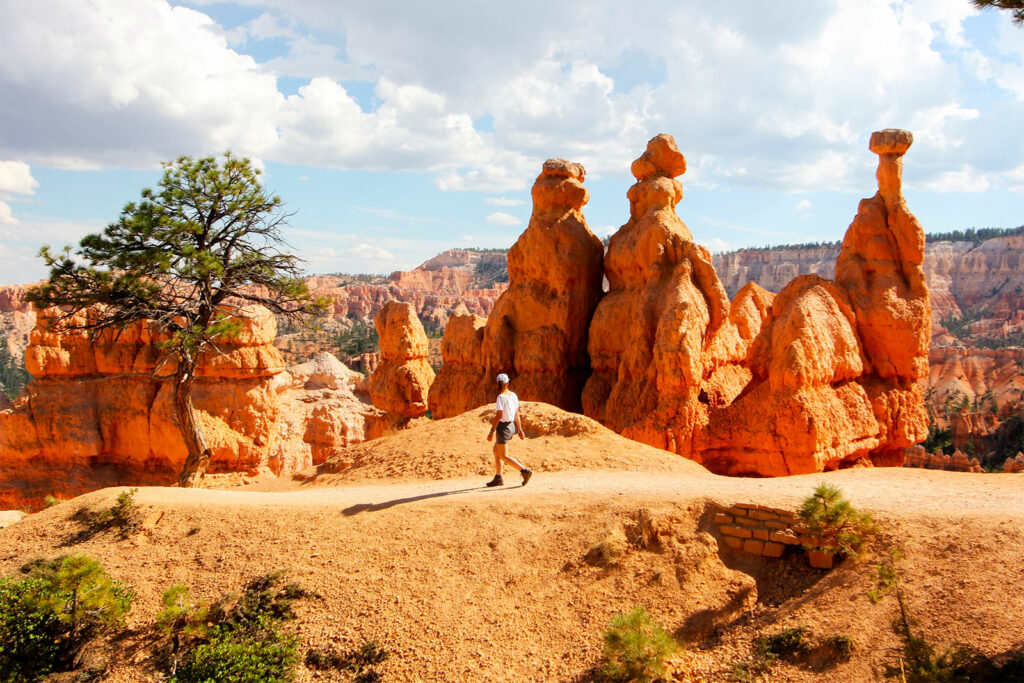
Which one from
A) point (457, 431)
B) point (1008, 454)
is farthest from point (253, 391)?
point (1008, 454)

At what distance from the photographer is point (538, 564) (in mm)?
8945

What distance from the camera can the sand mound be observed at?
1241 cm

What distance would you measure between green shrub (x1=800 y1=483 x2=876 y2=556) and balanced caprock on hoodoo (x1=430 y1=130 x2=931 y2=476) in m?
7.20

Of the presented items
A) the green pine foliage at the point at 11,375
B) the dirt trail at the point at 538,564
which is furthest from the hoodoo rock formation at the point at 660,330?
the green pine foliage at the point at 11,375

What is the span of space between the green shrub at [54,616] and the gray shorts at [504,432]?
18.0 ft

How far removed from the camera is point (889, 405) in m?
17.7

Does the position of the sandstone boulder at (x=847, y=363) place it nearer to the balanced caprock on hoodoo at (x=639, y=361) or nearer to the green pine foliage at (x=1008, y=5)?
the balanced caprock on hoodoo at (x=639, y=361)

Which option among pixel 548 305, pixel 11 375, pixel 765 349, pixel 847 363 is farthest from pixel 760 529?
pixel 11 375

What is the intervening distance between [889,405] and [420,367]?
53.5 feet

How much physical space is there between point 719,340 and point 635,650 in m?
11.3

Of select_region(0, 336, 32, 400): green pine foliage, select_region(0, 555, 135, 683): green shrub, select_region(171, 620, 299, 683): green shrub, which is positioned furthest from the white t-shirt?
select_region(0, 336, 32, 400): green pine foliage

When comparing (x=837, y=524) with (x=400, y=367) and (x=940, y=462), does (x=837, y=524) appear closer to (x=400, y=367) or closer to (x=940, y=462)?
(x=400, y=367)

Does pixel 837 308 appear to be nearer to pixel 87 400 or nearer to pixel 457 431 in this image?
pixel 457 431

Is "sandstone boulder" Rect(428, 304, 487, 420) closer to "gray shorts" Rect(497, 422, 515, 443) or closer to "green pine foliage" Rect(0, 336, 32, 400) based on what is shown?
"gray shorts" Rect(497, 422, 515, 443)
